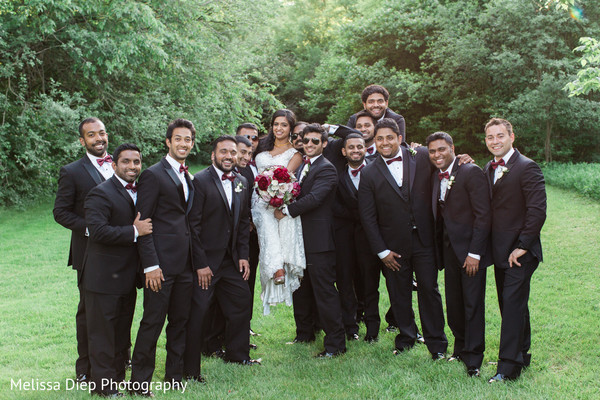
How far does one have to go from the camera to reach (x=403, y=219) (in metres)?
5.95

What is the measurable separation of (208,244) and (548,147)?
67.1 ft

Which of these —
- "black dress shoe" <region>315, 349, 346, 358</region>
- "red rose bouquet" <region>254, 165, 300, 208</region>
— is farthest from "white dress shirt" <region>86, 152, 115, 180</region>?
"black dress shoe" <region>315, 349, 346, 358</region>

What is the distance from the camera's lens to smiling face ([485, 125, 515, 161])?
17.4ft

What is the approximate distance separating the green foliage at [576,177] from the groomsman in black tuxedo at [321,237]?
12.4m

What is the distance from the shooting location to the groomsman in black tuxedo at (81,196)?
210 inches

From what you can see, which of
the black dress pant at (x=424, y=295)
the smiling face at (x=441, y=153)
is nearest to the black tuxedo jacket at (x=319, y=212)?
the black dress pant at (x=424, y=295)

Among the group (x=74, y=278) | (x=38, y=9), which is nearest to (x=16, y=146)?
(x=38, y=9)

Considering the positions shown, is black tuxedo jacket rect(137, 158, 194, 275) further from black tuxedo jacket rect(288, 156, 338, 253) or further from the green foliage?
the green foliage

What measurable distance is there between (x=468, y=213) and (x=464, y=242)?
300 mm

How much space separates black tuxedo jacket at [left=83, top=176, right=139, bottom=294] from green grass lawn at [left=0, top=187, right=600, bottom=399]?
3.62 ft

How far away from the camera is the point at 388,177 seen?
19.6 ft

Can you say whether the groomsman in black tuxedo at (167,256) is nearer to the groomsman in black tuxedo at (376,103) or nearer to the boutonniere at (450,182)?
the boutonniere at (450,182)

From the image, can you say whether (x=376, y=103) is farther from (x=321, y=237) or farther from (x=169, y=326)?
(x=169, y=326)

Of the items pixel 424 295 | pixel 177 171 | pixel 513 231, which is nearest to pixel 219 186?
pixel 177 171
